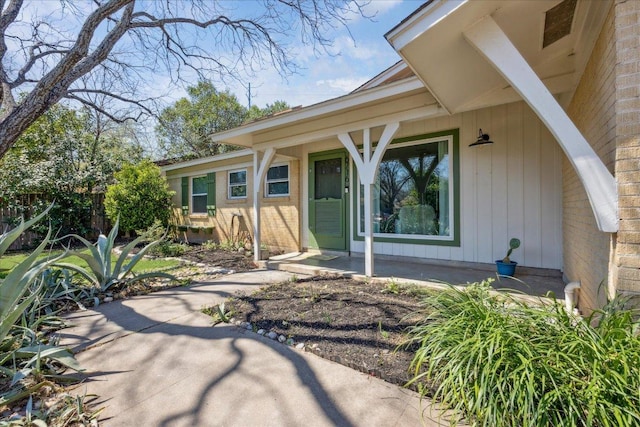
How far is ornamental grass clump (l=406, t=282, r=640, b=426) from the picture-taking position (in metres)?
1.33

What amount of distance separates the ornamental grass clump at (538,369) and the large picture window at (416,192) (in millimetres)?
3257

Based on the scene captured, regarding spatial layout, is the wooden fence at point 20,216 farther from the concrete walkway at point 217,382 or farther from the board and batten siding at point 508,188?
the board and batten siding at point 508,188

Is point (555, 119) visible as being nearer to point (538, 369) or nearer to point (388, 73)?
point (538, 369)

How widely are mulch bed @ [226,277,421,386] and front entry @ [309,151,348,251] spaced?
7.08 feet

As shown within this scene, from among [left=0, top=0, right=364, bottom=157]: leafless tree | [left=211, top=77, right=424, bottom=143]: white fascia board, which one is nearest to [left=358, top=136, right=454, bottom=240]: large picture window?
[left=211, top=77, right=424, bottom=143]: white fascia board

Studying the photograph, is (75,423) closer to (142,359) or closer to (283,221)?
(142,359)

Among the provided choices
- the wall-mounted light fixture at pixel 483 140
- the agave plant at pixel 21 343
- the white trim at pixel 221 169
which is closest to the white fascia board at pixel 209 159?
the white trim at pixel 221 169

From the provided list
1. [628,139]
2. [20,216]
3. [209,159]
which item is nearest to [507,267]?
[628,139]

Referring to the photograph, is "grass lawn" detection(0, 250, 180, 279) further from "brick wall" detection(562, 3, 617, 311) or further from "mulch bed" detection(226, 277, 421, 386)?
"brick wall" detection(562, 3, 617, 311)

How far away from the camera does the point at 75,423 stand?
1674 millimetres

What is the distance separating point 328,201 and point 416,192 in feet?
6.24

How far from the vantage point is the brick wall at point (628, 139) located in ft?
5.90

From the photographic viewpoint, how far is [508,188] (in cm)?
447

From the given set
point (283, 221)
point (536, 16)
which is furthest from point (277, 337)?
point (283, 221)
